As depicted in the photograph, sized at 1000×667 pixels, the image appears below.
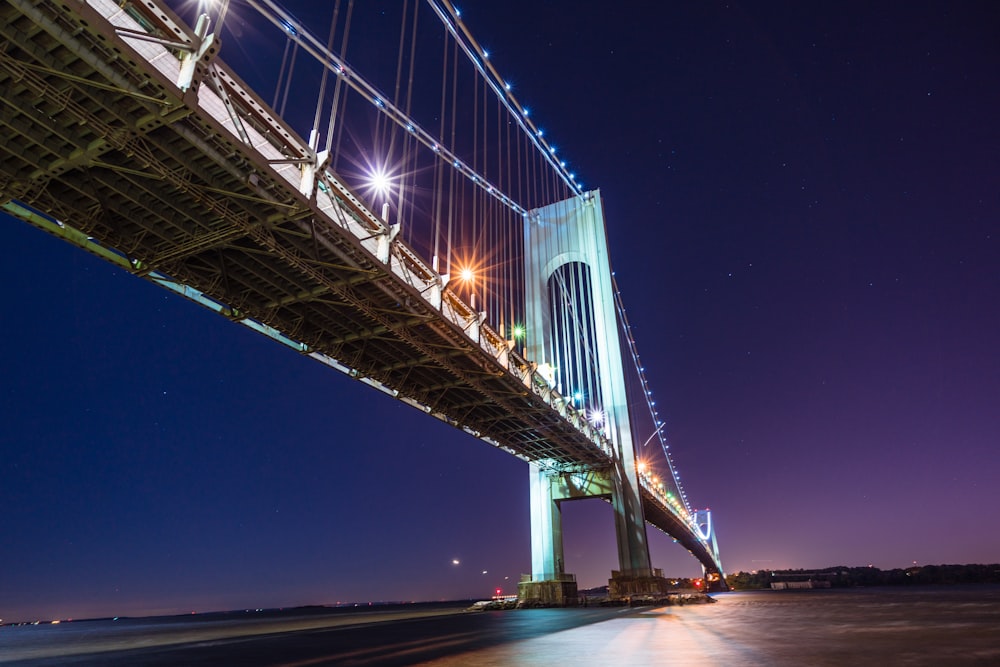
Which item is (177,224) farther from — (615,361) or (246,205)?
(615,361)

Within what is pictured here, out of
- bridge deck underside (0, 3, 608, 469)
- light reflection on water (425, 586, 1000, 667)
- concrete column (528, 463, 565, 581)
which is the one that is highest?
bridge deck underside (0, 3, 608, 469)

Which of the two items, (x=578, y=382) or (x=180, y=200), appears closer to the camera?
(x=180, y=200)

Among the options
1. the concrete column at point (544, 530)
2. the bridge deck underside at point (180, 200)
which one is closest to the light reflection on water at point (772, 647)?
the bridge deck underside at point (180, 200)

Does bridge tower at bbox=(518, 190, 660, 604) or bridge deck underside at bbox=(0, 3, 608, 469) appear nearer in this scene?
bridge deck underside at bbox=(0, 3, 608, 469)

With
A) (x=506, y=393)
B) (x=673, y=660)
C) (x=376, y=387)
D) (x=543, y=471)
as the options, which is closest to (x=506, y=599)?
(x=543, y=471)

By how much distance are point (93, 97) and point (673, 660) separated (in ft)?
44.2

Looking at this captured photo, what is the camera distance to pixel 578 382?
49500 mm

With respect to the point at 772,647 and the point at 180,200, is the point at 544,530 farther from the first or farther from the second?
the point at 180,200

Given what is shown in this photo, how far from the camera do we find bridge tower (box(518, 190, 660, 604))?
40.4 metres

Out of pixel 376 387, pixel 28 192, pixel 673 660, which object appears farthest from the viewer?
pixel 376 387

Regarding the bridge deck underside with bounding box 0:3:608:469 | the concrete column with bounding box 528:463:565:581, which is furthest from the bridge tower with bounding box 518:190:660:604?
the bridge deck underside with bounding box 0:3:608:469

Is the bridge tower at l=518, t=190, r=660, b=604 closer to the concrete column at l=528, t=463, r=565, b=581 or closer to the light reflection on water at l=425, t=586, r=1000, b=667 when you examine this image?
the concrete column at l=528, t=463, r=565, b=581

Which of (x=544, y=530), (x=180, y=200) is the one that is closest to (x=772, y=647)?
(x=180, y=200)

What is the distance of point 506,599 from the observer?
3991cm
